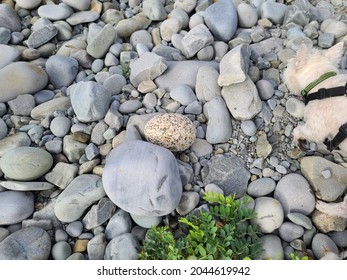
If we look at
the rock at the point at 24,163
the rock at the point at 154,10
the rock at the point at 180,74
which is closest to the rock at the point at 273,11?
the rock at the point at 180,74

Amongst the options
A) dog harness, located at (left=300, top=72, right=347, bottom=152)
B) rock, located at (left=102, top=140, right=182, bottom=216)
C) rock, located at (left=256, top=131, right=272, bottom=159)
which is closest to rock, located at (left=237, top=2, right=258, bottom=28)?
dog harness, located at (left=300, top=72, right=347, bottom=152)

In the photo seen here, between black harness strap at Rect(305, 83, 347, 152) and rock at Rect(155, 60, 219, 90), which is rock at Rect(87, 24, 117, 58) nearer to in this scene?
rock at Rect(155, 60, 219, 90)

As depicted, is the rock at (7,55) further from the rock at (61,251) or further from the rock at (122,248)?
the rock at (122,248)

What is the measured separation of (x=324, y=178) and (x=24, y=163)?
8.77 feet

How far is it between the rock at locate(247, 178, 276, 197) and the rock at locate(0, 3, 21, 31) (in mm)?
3554

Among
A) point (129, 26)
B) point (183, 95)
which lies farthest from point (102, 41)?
point (183, 95)

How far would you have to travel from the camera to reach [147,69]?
144 inches

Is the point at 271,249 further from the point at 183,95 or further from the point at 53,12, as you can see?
the point at 53,12

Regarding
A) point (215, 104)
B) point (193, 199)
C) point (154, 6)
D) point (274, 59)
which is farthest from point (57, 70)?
point (274, 59)

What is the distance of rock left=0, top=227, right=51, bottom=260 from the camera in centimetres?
271

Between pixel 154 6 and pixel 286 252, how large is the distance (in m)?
3.25

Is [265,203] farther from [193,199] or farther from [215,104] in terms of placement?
[215,104]

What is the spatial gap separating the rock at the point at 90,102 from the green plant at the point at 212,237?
1.32m

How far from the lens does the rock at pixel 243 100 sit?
3.37m
